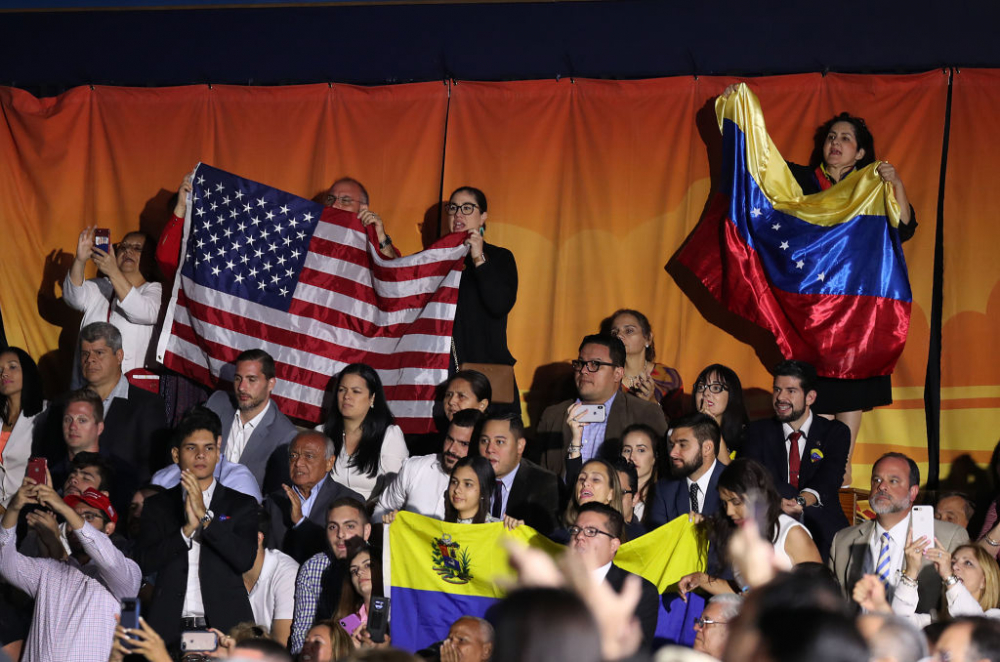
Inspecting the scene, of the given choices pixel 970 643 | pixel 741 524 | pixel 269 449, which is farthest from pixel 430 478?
pixel 970 643

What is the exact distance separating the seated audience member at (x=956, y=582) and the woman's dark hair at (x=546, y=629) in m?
3.20

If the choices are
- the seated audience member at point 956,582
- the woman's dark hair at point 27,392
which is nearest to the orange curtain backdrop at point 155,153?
the woman's dark hair at point 27,392

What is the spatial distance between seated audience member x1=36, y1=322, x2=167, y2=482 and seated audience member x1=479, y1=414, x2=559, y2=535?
7.13ft

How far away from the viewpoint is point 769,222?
8.10 m

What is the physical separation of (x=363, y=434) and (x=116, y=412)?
5.04 ft

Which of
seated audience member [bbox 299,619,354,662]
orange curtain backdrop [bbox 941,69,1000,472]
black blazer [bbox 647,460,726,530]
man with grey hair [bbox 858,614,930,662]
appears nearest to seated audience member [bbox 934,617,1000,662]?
man with grey hair [bbox 858,614,930,662]

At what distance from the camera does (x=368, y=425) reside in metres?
7.14

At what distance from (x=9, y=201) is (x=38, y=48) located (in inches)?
47.5

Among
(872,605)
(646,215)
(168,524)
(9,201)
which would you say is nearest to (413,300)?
(646,215)

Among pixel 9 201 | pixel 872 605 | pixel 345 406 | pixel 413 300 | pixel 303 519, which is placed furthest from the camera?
pixel 9 201

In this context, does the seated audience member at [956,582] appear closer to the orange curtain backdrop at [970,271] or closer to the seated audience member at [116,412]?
the orange curtain backdrop at [970,271]

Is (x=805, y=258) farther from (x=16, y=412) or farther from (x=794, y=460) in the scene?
(x=16, y=412)

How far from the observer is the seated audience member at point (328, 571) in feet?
19.1

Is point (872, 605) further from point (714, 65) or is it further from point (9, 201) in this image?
point (9, 201)
